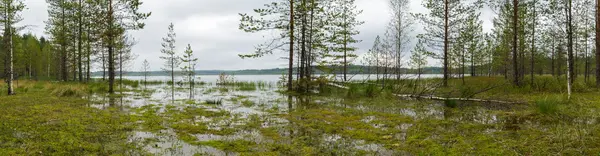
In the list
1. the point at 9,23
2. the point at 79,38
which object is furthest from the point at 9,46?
the point at 79,38

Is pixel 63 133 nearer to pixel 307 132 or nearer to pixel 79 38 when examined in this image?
pixel 307 132

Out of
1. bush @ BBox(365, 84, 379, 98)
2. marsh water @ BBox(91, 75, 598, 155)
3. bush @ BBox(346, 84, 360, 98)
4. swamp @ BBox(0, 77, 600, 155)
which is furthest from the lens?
bush @ BBox(346, 84, 360, 98)

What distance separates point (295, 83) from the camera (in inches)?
821

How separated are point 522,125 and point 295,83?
566 inches

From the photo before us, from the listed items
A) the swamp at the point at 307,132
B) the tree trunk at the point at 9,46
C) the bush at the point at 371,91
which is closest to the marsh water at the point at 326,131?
the swamp at the point at 307,132

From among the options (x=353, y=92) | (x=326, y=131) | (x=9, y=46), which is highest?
(x=9, y=46)

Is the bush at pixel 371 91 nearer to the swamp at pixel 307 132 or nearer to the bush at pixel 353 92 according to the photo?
the bush at pixel 353 92

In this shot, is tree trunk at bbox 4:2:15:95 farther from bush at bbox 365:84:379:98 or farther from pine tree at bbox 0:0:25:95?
bush at bbox 365:84:379:98

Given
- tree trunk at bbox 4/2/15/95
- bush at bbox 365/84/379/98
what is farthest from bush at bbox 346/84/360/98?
tree trunk at bbox 4/2/15/95

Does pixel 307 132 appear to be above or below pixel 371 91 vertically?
below

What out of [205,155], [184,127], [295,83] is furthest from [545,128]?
[295,83]

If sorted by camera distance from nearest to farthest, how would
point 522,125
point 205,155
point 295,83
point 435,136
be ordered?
point 205,155 < point 435,136 < point 522,125 < point 295,83

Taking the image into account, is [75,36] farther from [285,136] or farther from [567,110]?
[567,110]

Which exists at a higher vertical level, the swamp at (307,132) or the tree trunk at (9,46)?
the tree trunk at (9,46)
